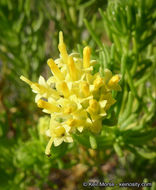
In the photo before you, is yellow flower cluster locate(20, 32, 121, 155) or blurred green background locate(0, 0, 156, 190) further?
blurred green background locate(0, 0, 156, 190)

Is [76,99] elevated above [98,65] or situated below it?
below

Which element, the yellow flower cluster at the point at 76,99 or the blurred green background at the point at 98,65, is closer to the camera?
the yellow flower cluster at the point at 76,99

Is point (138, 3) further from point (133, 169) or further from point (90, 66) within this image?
point (133, 169)

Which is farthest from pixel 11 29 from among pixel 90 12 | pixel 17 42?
pixel 90 12
